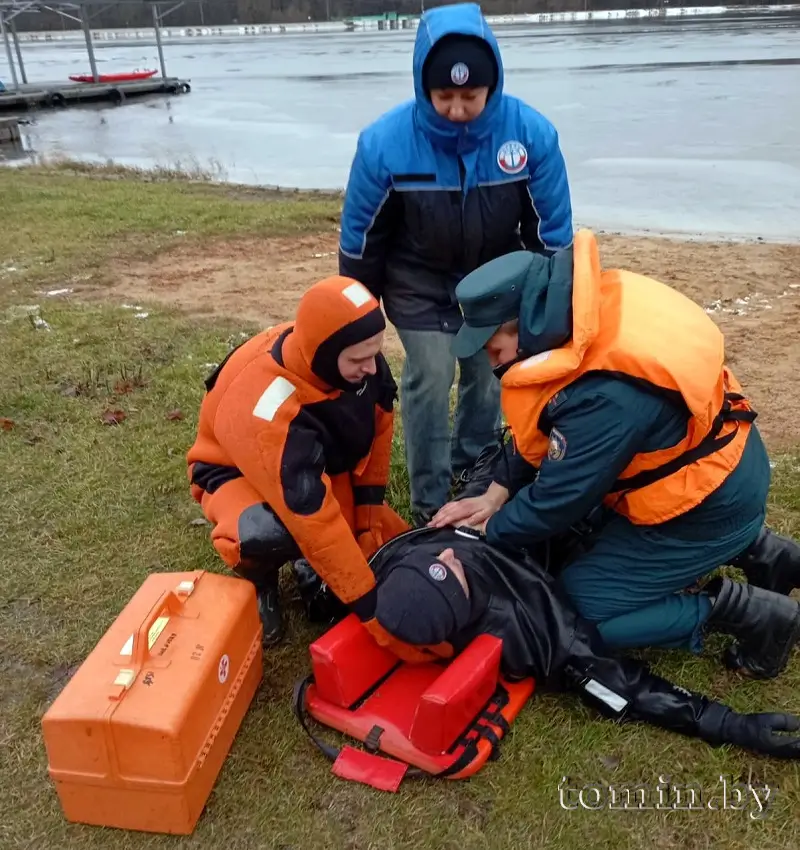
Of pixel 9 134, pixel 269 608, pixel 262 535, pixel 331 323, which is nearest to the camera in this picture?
pixel 331 323

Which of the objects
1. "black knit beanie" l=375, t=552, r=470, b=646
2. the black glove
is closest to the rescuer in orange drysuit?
"black knit beanie" l=375, t=552, r=470, b=646

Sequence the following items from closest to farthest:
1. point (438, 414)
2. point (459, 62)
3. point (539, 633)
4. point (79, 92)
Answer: point (539, 633)
point (459, 62)
point (438, 414)
point (79, 92)

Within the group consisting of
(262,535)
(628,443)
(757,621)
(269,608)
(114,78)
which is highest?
(114,78)

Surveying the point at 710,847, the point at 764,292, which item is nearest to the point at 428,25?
the point at 710,847

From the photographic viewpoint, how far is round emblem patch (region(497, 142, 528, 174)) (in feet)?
10.5

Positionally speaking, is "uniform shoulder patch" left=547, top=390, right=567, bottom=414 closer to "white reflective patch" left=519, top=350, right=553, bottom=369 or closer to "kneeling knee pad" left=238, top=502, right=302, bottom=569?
"white reflective patch" left=519, top=350, right=553, bottom=369

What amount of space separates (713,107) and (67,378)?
1877 centimetres

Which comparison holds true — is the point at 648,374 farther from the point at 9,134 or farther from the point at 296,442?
the point at 9,134

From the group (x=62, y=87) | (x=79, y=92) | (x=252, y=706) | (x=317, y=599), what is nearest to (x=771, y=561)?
(x=317, y=599)

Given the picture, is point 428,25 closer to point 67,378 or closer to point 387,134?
point 387,134

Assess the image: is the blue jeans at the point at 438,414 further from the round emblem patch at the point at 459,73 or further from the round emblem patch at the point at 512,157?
the round emblem patch at the point at 459,73

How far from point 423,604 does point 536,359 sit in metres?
0.82

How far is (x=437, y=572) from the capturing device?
105 inches

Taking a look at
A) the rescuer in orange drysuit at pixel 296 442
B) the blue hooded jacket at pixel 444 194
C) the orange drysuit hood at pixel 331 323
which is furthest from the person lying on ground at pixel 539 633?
the blue hooded jacket at pixel 444 194
